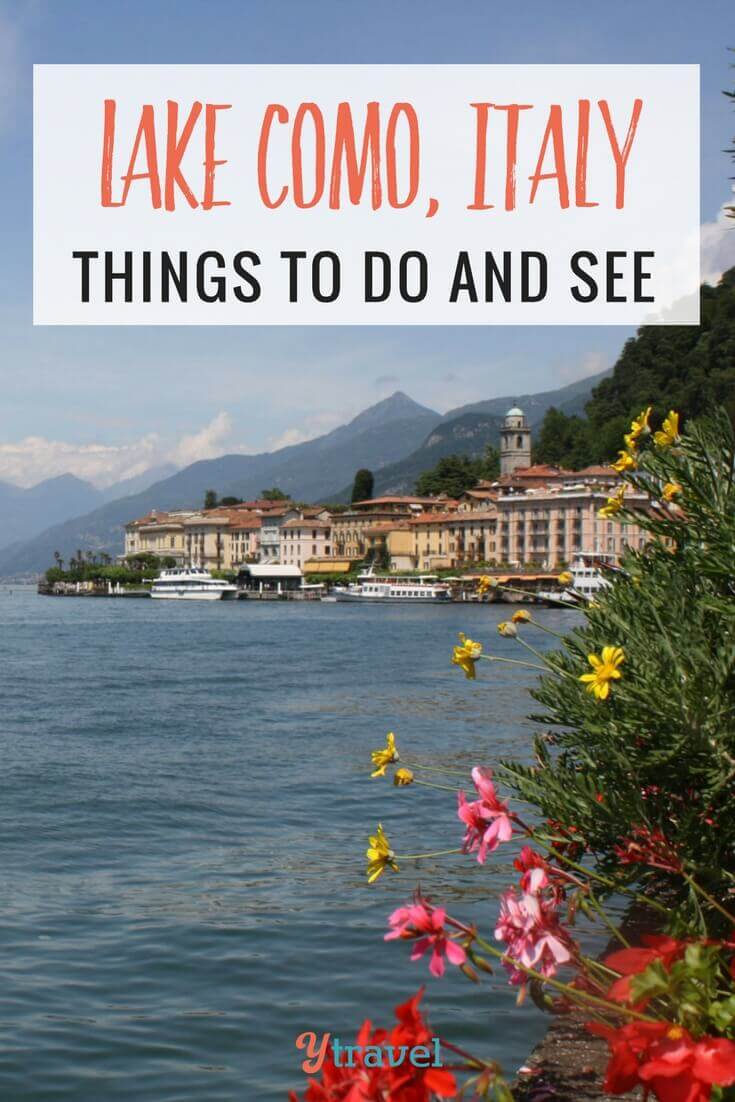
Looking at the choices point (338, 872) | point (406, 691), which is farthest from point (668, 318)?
point (338, 872)

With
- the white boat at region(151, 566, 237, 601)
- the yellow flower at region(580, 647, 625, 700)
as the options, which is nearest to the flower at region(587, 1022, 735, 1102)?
the yellow flower at region(580, 647, 625, 700)

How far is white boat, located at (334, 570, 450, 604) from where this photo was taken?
334 ft

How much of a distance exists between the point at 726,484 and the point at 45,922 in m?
5.84

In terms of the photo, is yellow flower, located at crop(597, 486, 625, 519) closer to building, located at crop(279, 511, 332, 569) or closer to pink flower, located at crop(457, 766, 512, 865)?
pink flower, located at crop(457, 766, 512, 865)

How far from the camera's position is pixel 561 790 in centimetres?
360

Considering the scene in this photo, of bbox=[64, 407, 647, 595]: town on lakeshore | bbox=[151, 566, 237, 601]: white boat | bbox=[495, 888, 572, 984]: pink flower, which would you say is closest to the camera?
bbox=[495, 888, 572, 984]: pink flower

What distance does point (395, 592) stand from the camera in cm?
10475

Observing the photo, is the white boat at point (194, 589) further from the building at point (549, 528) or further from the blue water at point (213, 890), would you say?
the blue water at point (213, 890)

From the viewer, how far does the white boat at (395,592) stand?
102 m

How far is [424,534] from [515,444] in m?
22.9

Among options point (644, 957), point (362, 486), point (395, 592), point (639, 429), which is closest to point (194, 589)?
point (395, 592)

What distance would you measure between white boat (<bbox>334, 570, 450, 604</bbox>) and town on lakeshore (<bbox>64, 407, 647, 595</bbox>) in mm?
6741

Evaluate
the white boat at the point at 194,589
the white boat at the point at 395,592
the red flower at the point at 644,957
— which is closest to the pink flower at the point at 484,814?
the red flower at the point at 644,957

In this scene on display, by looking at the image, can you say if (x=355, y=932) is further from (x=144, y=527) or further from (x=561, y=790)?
(x=144, y=527)
